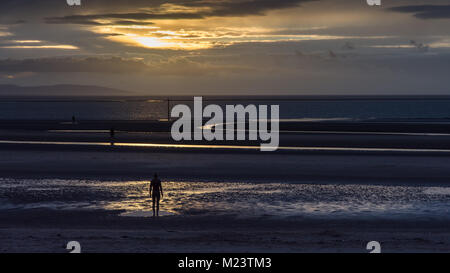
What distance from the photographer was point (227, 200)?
90.2ft

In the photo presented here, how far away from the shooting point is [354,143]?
58.0 metres

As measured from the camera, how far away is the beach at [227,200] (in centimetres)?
1931

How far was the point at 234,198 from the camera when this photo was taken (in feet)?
92.0

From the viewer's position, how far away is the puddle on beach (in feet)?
81.5

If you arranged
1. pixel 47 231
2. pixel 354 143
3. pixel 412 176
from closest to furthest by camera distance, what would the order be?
pixel 47 231 < pixel 412 176 < pixel 354 143

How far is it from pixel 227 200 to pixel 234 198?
2.10 feet

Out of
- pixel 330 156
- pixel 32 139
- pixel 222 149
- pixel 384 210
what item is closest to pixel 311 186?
pixel 384 210

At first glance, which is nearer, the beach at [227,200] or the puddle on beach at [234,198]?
the beach at [227,200]

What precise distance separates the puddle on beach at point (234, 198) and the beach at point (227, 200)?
2.0 inches

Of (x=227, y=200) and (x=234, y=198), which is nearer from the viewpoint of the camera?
(x=227, y=200)

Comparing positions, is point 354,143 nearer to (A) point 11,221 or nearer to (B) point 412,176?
(B) point 412,176

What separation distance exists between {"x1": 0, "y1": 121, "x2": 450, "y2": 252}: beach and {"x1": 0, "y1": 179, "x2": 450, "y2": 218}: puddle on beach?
0.05m

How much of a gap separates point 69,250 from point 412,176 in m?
24.7

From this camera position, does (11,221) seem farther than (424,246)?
Yes
